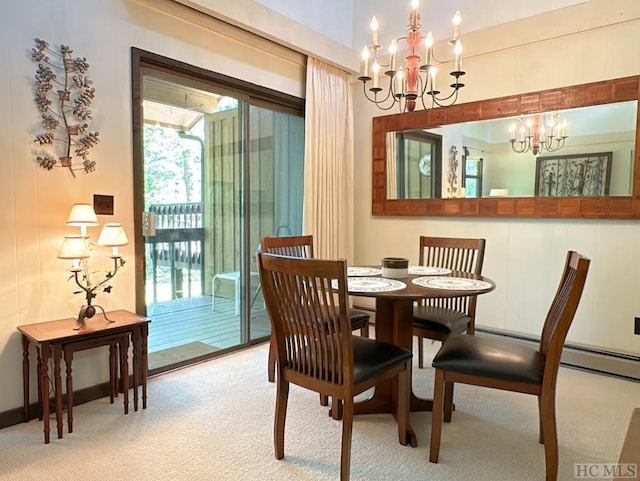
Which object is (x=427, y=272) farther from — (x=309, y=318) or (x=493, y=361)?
(x=309, y=318)

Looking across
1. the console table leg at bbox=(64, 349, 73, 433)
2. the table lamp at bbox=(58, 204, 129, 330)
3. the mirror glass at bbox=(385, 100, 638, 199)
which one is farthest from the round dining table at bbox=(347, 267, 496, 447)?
the console table leg at bbox=(64, 349, 73, 433)

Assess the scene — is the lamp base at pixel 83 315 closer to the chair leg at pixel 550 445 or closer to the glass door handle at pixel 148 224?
the glass door handle at pixel 148 224

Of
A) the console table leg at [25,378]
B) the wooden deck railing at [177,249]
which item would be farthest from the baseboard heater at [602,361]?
the console table leg at [25,378]

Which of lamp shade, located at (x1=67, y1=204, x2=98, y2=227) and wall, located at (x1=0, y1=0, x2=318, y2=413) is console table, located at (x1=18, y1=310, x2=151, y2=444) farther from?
lamp shade, located at (x1=67, y1=204, x2=98, y2=227)

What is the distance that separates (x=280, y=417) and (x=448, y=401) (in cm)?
98

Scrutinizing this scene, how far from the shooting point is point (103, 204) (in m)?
2.63

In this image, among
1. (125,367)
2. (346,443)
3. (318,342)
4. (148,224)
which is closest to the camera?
(346,443)

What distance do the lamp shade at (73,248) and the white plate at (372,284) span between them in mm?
1383

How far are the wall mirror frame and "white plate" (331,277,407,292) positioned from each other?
1635mm

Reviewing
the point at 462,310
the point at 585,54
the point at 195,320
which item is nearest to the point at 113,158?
the point at 195,320

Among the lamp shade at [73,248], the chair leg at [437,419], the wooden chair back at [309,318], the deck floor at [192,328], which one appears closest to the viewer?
the wooden chair back at [309,318]

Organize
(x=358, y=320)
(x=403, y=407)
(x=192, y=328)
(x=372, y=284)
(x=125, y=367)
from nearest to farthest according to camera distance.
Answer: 1. (x=403, y=407)
2. (x=372, y=284)
3. (x=125, y=367)
4. (x=358, y=320)
5. (x=192, y=328)

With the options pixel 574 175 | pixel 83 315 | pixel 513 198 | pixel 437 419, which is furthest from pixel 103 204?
pixel 574 175

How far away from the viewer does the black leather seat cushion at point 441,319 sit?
2553 mm
